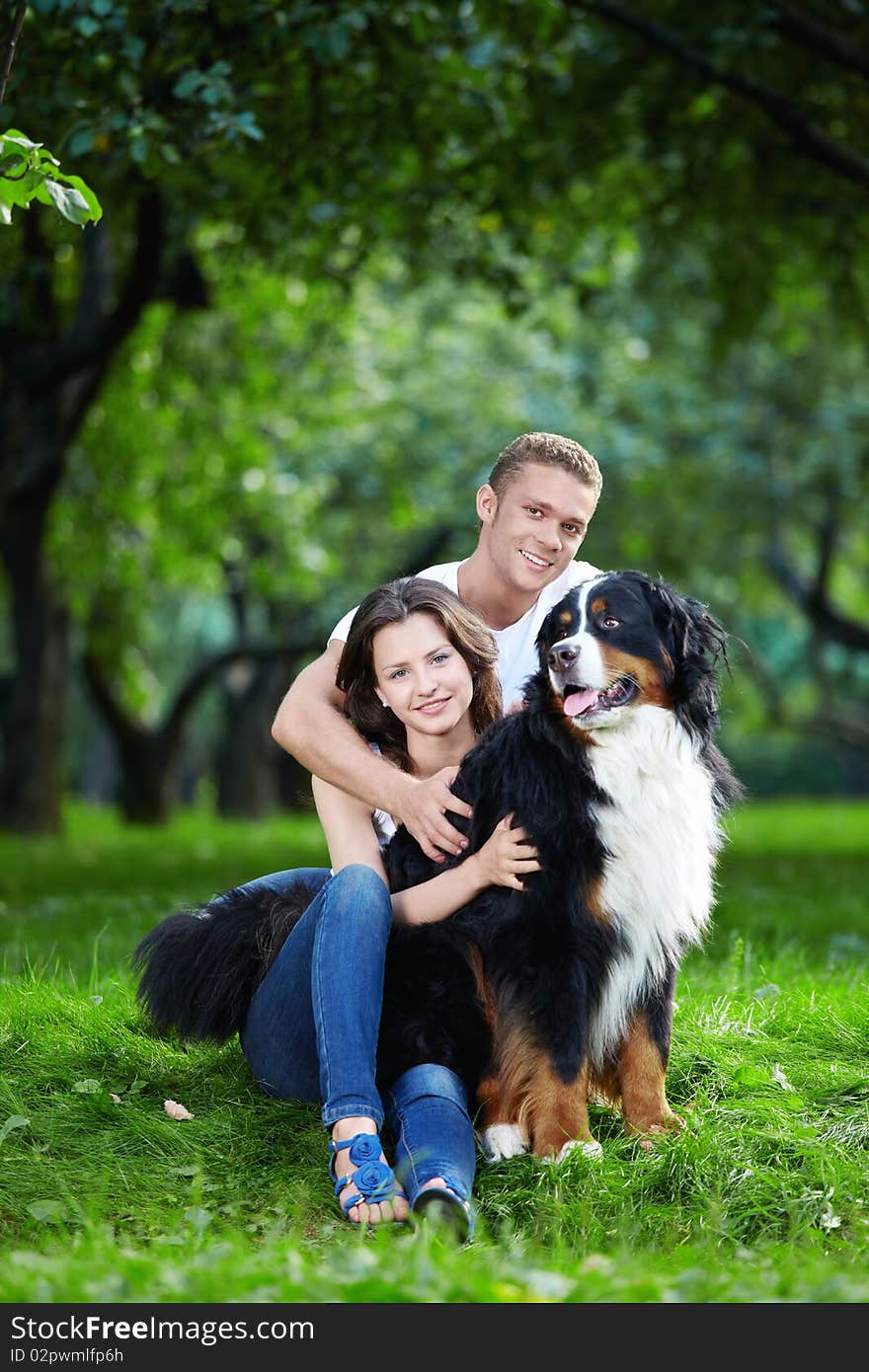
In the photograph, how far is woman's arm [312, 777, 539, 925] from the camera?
3693mm

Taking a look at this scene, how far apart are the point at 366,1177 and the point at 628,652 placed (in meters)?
1.35

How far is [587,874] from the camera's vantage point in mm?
3711

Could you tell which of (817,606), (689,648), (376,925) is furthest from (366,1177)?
(817,606)

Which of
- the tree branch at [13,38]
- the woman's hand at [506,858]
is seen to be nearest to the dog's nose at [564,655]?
the woman's hand at [506,858]

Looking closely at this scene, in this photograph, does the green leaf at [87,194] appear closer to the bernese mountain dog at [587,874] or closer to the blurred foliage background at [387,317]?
the blurred foliage background at [387,317]

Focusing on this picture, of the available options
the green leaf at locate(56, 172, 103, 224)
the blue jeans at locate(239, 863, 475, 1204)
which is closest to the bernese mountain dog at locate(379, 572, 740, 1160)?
the blue jeans at locate(239, 863, 475, 1204)

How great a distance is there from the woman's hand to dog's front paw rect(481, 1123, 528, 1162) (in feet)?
2.00

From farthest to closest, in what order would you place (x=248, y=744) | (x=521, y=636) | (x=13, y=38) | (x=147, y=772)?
(x=248, y=744)
(x=147, y=772)
(x=521, y=636)
(x=13, y=38)

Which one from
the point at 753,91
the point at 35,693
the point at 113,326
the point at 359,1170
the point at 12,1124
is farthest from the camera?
the point at 35,693

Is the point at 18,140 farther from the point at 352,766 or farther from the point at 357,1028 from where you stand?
the point at 357,1028

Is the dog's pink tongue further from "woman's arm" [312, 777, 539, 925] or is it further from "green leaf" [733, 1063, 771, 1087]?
"green leaf" [733, 1063, 771, 1087]

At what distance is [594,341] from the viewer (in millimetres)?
17922

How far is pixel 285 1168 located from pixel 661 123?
8.07 m

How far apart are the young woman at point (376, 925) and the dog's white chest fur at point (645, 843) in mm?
234
